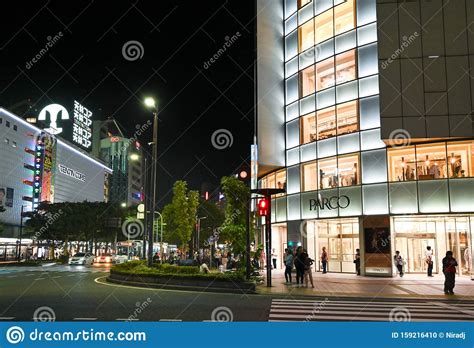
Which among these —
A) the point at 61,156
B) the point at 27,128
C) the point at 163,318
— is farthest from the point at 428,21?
the point at 61,156

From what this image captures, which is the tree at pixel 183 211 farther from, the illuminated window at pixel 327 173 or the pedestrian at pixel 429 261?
the pedestrian at pixel 429 261

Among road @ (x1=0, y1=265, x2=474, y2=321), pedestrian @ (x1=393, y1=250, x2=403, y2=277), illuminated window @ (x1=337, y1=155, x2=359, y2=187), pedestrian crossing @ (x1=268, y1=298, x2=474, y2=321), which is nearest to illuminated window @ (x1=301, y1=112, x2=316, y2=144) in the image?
illuminated window @ (x1=337, y1=155, x2=359, y2=187)

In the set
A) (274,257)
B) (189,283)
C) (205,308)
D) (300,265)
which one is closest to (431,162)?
(300,265)

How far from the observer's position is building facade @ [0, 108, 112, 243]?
95.7 metres

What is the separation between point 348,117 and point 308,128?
3.69 metres

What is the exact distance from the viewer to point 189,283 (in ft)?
68.3

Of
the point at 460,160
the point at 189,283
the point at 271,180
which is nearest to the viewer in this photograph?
the point at 189,283

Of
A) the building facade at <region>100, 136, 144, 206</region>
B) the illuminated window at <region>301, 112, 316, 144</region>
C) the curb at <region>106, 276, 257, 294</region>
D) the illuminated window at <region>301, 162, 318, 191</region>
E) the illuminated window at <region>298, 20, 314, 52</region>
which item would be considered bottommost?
the curb at <region>106, 276, 257, 294</region>

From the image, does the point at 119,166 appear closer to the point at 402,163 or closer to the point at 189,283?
the point at 402,163

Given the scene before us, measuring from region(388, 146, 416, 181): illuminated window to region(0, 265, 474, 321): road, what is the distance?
44.3 ft

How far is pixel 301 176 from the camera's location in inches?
1361

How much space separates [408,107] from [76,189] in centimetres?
12268

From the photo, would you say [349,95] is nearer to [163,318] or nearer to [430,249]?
[430,249]

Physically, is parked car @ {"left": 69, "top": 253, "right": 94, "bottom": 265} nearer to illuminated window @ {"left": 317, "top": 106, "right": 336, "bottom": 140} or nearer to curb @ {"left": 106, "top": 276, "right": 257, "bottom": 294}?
curb @ {"left": 106, "top": 276, "right": 257, "bottom": 294}
